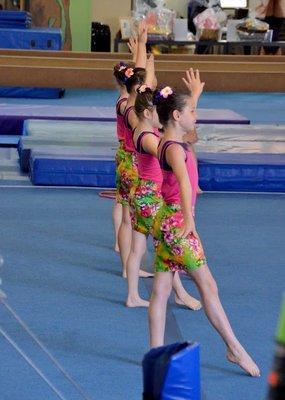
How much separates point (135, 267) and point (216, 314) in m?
1.06

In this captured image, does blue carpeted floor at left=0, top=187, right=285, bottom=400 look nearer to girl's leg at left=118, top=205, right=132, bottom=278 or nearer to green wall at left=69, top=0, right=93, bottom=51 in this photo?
girl's leg at left=118, top=205, right=132, bottom=278

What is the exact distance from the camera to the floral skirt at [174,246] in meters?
4.37

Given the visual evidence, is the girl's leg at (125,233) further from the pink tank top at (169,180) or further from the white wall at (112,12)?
the white wall at (112,12)

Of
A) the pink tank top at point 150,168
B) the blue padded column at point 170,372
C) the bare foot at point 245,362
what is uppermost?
the blue padded column at point 170,372

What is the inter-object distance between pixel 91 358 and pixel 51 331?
0.42 metres

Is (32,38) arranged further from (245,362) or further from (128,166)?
Result: (245,362)

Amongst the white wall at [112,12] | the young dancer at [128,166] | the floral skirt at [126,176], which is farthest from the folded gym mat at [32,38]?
the floral skirt at [126,176]

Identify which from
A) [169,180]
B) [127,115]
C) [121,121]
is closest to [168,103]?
[169,180]

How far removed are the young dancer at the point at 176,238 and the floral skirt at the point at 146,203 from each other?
779 millimetres

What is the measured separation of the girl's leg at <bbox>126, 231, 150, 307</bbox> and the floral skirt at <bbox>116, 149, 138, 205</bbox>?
554 millimetres

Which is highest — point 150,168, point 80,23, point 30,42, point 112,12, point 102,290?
point 150,168

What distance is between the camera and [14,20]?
15773mm

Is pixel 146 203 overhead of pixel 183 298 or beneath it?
overhead

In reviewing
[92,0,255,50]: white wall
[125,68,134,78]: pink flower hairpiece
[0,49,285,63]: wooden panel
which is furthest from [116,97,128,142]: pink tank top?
[92,0,255,50]: white wall
